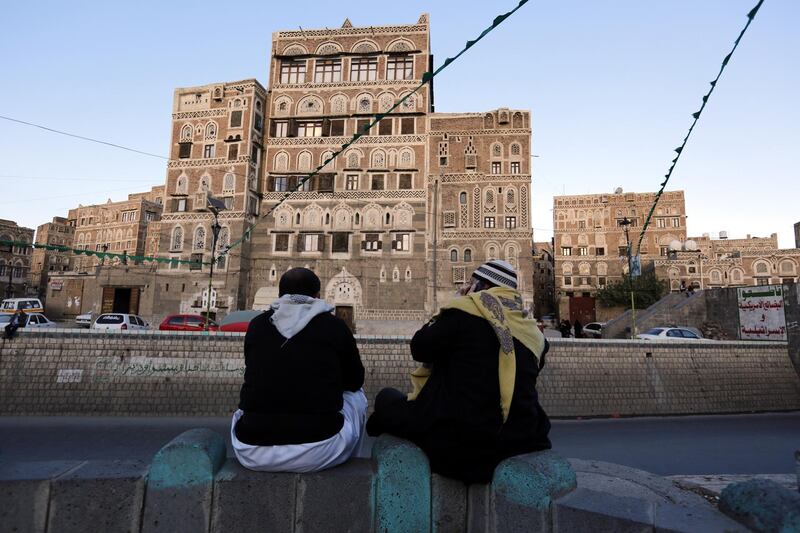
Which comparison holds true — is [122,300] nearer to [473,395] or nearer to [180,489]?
[180,489]

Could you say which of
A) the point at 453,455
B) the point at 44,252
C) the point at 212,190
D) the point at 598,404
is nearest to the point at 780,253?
the point at 598,404

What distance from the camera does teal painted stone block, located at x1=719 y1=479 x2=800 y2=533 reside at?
1.63 metres

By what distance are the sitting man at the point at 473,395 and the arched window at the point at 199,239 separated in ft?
122

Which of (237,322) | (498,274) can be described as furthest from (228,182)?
(498,274)

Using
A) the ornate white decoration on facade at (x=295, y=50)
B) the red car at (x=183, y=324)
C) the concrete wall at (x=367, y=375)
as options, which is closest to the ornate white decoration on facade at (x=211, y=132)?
the ornate white decoration on facade at (x=295, y=50)

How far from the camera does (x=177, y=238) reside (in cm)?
3669

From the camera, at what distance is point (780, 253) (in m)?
49.9

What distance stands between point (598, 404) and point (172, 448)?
1585 centimetres

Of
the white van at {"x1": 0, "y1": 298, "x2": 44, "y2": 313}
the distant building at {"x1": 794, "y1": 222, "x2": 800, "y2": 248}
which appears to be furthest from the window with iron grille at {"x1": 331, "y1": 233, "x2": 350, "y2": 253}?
the distant building at {"x1": 794, "y1": 222, "x2": 800, "y2": 248}

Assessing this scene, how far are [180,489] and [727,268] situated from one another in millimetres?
62399

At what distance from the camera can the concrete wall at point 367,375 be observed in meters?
14.0

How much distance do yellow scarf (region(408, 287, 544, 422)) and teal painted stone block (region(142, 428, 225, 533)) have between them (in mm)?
1212

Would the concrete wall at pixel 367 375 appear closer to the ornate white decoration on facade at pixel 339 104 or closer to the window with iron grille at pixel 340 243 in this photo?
the window with iron grille at pixel 340 243

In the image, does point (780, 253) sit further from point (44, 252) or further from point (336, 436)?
point (44, 252)
